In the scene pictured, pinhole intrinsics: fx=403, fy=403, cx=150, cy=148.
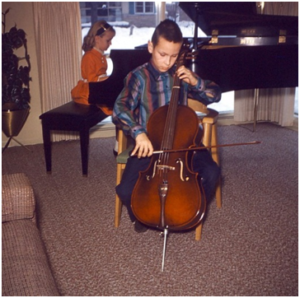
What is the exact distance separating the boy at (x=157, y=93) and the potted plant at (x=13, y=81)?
176 centimetres

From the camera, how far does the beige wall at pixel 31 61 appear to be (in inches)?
140

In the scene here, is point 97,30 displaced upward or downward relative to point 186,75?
upward

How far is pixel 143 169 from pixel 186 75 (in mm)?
496

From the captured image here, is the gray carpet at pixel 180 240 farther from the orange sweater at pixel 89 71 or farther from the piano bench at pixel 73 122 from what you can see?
the orange sweater at pixel 89 71

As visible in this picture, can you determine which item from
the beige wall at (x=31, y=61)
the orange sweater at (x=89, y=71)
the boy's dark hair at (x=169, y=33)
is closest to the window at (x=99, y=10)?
the beige wall at (x=31, y=61)

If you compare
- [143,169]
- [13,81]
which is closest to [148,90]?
[143,169]

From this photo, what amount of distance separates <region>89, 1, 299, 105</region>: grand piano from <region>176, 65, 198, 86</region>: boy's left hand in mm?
884

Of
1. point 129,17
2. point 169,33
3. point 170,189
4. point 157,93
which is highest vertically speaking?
point 129,17

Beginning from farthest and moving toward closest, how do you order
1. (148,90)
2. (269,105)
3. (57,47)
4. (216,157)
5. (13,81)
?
(269,105), (57,47), (13,81), (216,157), (148,90)

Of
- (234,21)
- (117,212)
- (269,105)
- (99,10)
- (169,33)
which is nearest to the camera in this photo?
(169,33)

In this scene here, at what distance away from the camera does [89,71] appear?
3.21 m

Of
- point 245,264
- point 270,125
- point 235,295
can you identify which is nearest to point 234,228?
point 245,264

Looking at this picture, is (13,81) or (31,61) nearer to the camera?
(13,81)

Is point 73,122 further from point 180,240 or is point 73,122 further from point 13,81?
point 180,240
